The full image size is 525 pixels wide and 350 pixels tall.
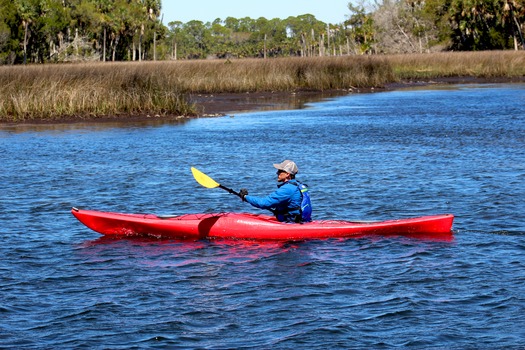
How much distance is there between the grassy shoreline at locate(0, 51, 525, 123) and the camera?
23.7m

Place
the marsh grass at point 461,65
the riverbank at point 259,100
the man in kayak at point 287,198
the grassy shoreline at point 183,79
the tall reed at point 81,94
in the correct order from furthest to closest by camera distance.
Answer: the marsh grass at point 461,65 < the riverbank at point 259,100 < the grassy shoreline at point 183,79 < the tall reed at point 81,94 < the man in kayak at point 287,198

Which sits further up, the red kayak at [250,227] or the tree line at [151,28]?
the tree line at [151,28]

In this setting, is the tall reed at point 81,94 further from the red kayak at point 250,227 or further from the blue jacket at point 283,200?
the blue jacket at point 283,200

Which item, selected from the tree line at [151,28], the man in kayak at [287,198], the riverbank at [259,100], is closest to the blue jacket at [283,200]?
the man in kayak at [287,198]

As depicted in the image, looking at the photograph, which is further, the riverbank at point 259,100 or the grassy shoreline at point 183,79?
the riverbank at point 259,100

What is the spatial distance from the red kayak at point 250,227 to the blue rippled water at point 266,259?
148 millimetres

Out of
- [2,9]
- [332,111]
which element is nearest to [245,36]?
[2,9]

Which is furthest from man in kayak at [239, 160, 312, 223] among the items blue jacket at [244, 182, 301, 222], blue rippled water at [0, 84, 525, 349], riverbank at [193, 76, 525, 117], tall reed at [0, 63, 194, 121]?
riverbank at [193, 76, 525, 117]

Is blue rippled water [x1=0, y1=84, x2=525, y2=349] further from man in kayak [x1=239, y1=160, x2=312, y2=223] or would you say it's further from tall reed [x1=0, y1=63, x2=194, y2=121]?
tall reed [x1=0, y1=63, x2=194, y2=121]

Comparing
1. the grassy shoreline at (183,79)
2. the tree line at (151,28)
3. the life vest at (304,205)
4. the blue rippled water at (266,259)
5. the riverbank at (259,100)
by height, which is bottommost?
the blue rippled water at (266,259)

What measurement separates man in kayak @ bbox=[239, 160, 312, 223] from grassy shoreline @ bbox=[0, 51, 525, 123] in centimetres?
1491

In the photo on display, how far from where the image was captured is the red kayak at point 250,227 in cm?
977

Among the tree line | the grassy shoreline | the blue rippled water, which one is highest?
the tree line

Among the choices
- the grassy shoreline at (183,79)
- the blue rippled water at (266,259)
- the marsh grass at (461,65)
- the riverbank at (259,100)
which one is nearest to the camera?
the blue rippled water at (266,259)
